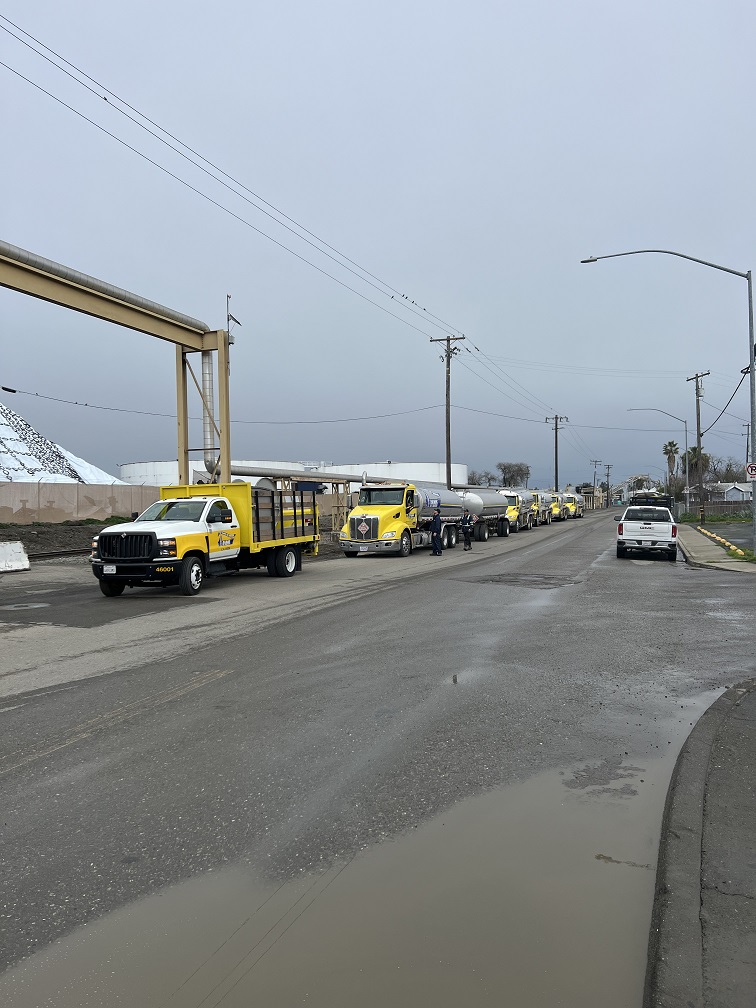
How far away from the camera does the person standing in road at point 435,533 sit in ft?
97.1

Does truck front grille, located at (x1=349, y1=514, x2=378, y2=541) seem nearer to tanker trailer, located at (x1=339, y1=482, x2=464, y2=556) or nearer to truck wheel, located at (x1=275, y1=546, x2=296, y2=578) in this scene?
tanker trailer, located at (x1=339, y1=482, x2=464, y2=556)

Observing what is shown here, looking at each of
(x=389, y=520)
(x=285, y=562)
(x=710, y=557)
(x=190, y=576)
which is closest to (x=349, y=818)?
(x=190, y=576)

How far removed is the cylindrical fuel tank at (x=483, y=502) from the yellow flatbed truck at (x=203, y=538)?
1590cm

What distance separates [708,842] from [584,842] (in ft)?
2.14

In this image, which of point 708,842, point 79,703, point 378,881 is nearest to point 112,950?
point 378,881

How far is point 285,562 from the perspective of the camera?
819 inches

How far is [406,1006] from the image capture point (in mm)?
2902

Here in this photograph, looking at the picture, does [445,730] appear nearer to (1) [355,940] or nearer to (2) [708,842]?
(2) [708,842]

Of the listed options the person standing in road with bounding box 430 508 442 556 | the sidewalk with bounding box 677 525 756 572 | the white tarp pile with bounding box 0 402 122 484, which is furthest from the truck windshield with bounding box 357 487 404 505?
the white tarp pile with bounding box 0 402 122 484

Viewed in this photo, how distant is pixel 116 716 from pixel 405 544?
21745 mm

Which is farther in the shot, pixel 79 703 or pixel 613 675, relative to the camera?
pixel 613 675

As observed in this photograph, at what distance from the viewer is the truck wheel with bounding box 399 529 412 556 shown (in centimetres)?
2805

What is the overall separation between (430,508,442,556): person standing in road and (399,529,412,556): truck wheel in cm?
120

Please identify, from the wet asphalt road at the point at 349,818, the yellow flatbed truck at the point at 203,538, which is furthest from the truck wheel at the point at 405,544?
the wet asphalt road at the point at 349,818
